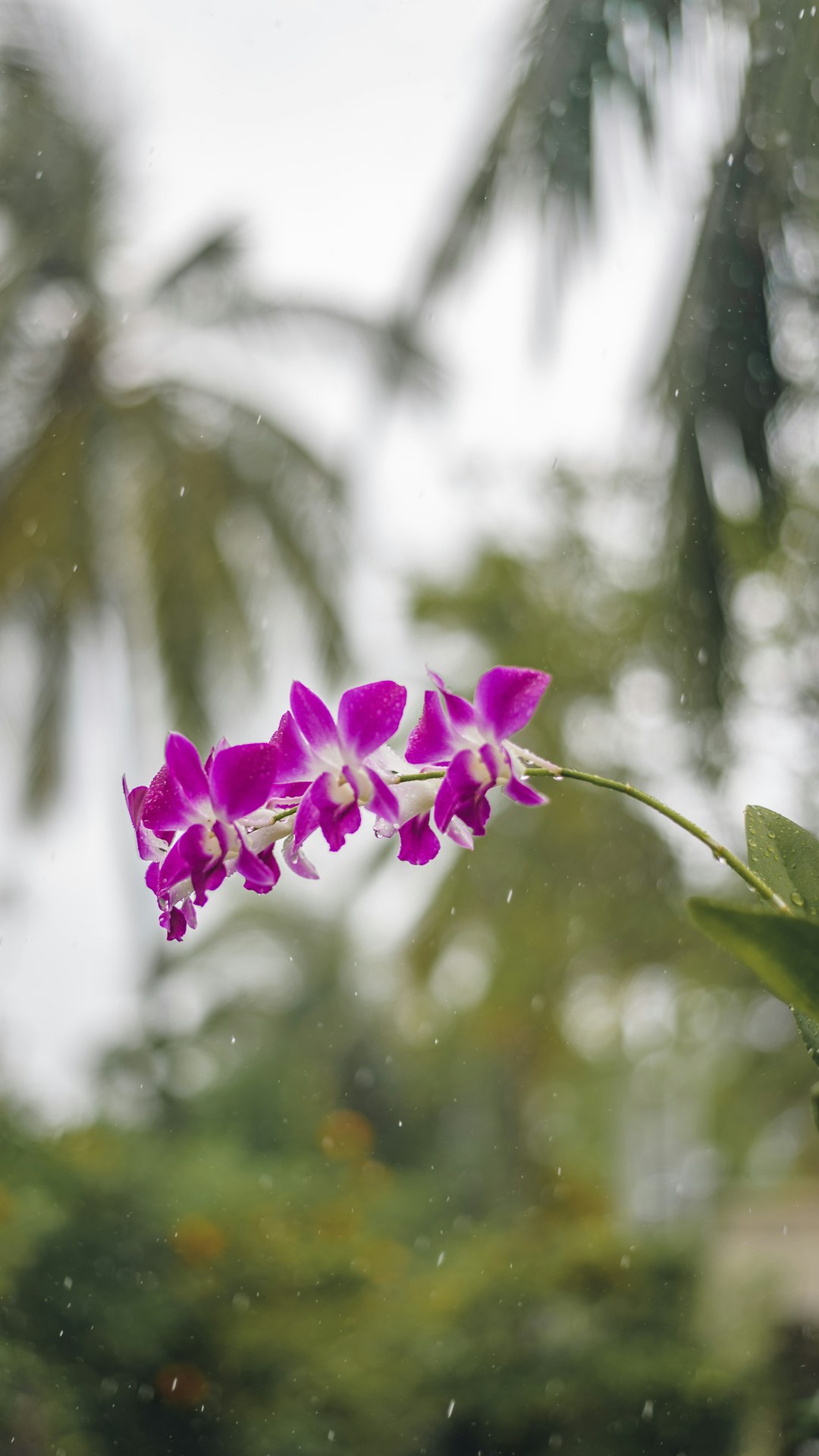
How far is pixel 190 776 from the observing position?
329mm

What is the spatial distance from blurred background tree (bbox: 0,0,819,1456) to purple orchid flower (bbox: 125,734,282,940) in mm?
711

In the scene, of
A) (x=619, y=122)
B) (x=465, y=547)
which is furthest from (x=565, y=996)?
(x=619, y=122)

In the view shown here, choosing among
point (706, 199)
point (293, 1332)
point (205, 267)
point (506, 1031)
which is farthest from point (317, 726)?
point (506, 1031)

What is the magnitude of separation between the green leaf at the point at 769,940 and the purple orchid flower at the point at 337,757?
98mm

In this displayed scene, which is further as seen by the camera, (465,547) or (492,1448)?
(465,547)

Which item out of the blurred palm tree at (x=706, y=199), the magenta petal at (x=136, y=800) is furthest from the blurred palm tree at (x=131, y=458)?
the magenta petal at (x=136, y=800)

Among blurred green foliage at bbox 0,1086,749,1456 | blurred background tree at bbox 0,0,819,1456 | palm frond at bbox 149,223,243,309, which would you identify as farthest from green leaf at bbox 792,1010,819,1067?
palm frond at bbox 149,223,243,309

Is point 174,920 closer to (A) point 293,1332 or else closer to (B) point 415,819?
(B) point 415,819

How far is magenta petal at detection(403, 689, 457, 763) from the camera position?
34 cm

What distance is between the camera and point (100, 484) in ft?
13.6

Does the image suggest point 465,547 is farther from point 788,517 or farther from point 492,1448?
point 492,1448

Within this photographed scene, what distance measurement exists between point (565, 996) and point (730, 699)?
6.83ft

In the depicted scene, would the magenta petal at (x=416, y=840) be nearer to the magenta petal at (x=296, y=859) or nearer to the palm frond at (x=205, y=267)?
the magenta petal at (x=296, y=859)

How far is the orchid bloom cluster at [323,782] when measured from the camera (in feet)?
1.07
